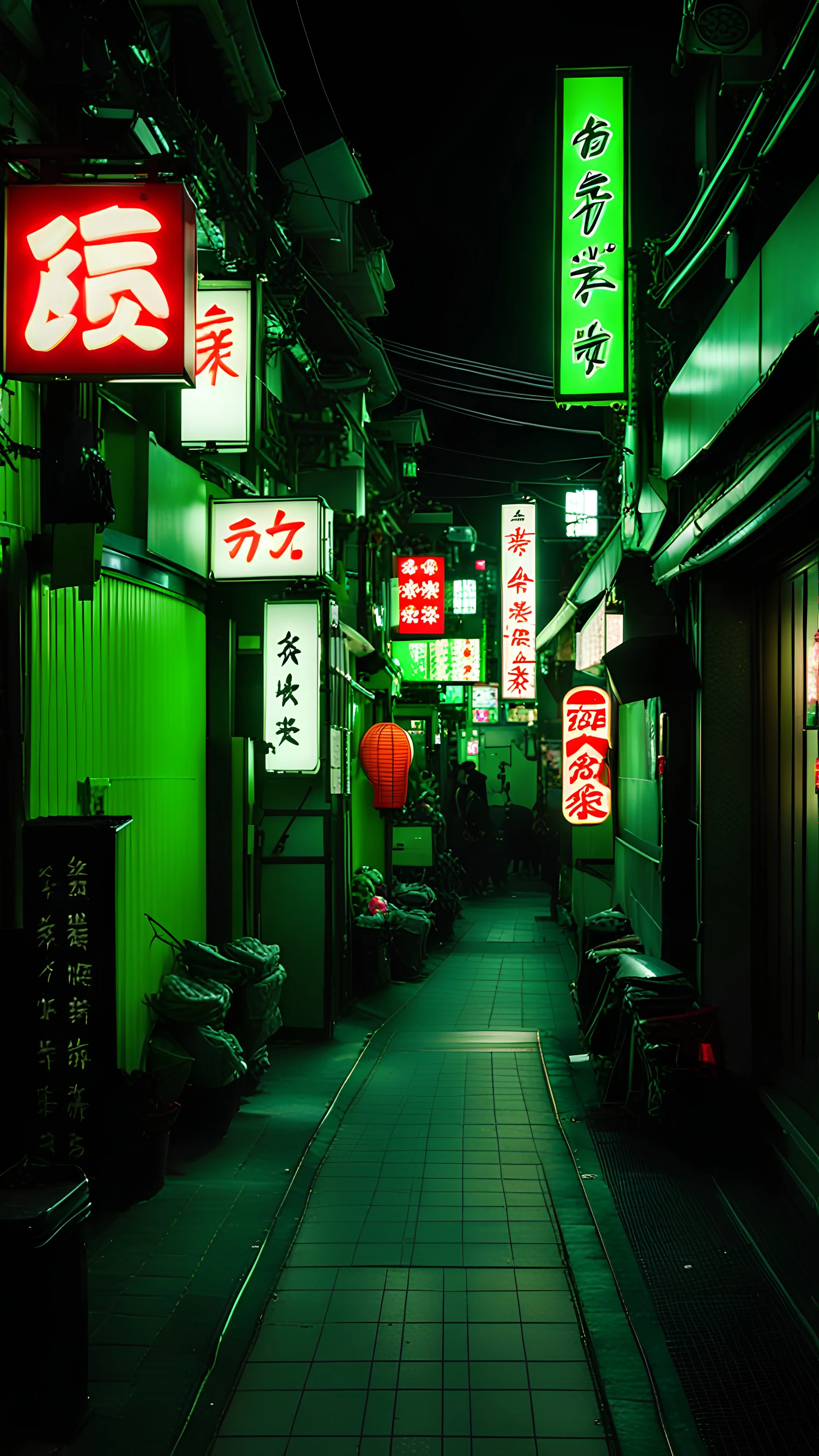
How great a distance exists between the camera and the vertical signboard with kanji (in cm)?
711

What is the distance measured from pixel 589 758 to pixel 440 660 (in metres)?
14.8

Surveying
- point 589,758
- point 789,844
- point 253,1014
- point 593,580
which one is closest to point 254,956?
point 253,1014

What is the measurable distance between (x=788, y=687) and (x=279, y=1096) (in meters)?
7.18

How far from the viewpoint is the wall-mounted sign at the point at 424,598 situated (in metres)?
28.9

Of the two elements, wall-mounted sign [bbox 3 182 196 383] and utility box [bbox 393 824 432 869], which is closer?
wall-mounted sign [bbox 3 182 196 383]

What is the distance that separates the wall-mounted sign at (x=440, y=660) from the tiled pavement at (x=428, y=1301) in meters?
19.2

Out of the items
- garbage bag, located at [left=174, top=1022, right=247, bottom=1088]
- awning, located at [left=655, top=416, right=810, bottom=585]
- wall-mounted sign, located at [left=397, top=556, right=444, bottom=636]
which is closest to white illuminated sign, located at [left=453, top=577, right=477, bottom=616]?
wall-mounted sign, located at [left=397, top=556, right=444, bottom=636]

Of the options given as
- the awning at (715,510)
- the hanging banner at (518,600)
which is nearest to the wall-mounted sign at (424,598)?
the hanging banner at (518,600)

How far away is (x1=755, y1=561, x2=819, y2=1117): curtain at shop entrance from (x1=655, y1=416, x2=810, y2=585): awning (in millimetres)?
761

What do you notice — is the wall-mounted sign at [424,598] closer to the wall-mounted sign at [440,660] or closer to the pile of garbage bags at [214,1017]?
the wall-mounted sign at [440,660]

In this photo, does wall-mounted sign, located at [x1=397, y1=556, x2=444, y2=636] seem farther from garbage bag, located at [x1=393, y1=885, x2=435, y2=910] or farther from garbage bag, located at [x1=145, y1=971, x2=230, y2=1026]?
garbage bag, located at [x1=145, y1=971, x2=230, y2=1026]

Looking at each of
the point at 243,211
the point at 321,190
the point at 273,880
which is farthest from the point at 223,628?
the point at 321,190

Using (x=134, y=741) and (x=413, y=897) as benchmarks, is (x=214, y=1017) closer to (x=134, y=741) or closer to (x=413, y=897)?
(x=134, y=741)

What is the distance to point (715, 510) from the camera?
28.8ft
